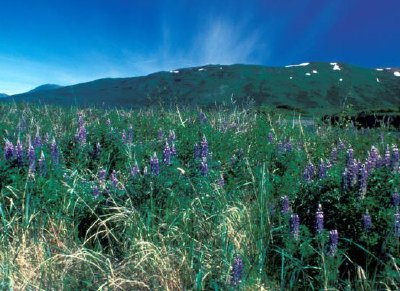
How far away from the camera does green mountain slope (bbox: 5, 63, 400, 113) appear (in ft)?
357

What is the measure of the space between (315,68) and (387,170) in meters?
148

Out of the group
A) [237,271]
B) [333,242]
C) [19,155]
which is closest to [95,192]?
[19,155]

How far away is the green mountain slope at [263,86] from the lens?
108688 millimetres

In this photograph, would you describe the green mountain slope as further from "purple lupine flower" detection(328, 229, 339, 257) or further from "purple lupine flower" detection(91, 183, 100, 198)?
"purple lupine flower" detection(328, 229, 339, 257)

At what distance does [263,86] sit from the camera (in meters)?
121

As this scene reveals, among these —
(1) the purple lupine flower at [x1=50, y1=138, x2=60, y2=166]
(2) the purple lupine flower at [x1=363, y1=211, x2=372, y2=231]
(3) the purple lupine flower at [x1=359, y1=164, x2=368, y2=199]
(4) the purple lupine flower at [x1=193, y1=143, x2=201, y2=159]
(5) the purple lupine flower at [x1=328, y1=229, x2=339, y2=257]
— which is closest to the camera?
(5) the purple lupine flower at [x1=328, y1=229, x2=339, y2=257]

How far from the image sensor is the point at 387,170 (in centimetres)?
443

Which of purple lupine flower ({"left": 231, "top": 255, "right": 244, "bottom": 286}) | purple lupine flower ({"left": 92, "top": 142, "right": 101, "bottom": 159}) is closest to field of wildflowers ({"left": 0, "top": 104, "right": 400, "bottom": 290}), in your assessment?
purple lupine flower ({"left": 231, "top": 255, "right": 244, "bottom": 286})

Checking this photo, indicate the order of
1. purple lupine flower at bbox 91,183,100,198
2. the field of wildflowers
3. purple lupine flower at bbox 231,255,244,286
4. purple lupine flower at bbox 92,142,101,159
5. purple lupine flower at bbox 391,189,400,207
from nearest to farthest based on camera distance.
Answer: purple lupine flower at bbox 231,255,244,286
the field of wildflowers
purple lupine flower at bbox 391,189,400,207
purple lupine flower at bbox 91,183,100,198
purple lupine flower at bbox 92,142,101,159

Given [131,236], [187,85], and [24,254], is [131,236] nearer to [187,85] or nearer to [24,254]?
[24,254]

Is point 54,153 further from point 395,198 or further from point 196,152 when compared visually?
point 395,198

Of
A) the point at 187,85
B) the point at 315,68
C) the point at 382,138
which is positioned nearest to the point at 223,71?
the point at 187,85

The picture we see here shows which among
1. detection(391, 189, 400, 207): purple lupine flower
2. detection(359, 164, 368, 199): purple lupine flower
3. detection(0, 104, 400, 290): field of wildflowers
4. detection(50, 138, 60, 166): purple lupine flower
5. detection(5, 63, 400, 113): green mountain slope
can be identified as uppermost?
detection(5, 63, 400, 113): green mountain slope

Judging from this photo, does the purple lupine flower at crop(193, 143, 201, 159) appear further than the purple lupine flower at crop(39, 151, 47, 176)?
Yes
